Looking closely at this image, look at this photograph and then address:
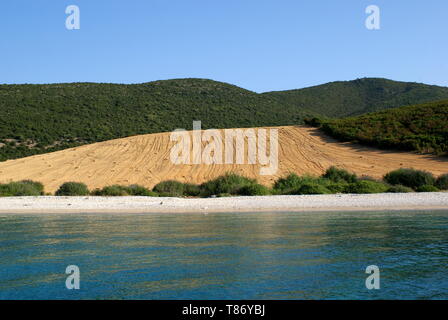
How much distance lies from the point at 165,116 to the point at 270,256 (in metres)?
56.2

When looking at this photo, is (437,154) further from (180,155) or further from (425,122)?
(180,155)

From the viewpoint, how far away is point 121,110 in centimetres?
6369

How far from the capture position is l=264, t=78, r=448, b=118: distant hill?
92.5m

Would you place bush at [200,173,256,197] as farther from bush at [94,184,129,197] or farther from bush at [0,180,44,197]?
bush at [0,180,44,197]

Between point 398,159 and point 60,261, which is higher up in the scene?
point 398,159

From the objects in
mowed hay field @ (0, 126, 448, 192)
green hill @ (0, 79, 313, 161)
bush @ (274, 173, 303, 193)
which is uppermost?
green hill @ (0, 79, 313, 161)

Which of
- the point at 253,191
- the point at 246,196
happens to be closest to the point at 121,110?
the point at 253,191

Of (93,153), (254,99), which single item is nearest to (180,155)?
(93,153)

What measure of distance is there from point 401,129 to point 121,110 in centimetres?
3825

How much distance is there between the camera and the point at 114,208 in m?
19.0

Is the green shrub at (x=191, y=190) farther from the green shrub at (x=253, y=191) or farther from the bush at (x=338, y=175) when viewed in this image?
the bush at (x=338, y=175)

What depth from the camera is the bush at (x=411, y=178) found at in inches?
924

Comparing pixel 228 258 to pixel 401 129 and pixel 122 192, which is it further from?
pixel 401 129

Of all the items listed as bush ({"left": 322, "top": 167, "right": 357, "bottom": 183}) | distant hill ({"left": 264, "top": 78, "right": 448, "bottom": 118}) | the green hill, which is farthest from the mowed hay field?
distant hill ({"left": 264, "top": 78, "right": 448, "bottom": 118})
